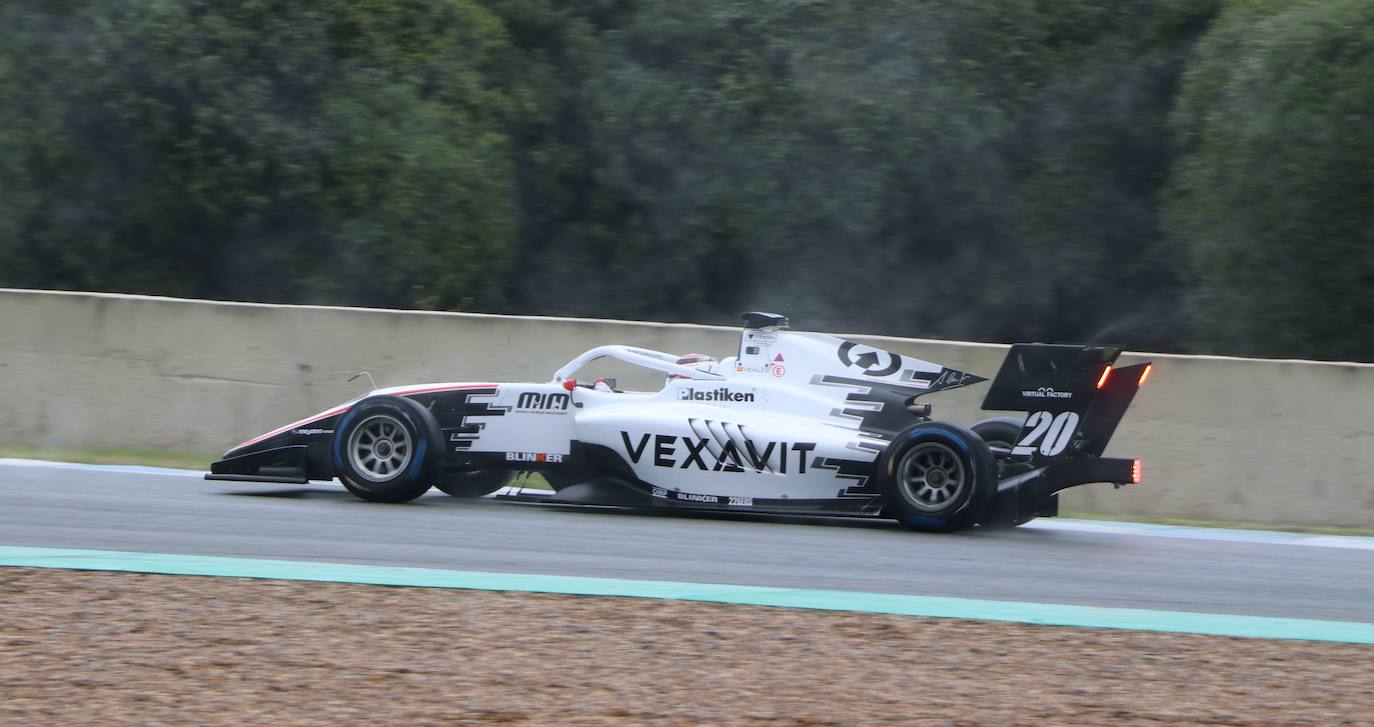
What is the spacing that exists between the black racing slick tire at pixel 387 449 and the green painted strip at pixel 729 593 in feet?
6.70

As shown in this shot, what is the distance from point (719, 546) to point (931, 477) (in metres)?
1.43

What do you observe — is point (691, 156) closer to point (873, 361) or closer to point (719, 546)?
point (873, 361)

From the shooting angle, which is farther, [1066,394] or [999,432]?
[999,432]

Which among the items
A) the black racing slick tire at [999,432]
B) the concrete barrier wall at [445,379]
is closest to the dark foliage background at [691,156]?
the concrete barrier wall at [445,379]

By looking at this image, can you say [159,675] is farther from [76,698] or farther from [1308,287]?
[1308,287]

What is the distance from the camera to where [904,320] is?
19.4 m

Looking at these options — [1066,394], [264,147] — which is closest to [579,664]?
[1066,394]

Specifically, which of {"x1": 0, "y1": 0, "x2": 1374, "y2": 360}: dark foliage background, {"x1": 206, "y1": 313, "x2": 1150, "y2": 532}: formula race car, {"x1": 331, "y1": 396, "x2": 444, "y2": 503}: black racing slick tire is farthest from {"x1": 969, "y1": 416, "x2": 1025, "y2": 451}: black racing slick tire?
{"x1": 0, "y1": 0, "x2": 1374, "y2": 360}: dark foliage background

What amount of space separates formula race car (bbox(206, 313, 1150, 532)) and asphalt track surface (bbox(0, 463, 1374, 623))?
0.65 feet

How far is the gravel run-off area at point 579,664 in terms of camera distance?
17.0ft

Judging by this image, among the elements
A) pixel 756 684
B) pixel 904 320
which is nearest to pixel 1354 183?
pixel 904 320

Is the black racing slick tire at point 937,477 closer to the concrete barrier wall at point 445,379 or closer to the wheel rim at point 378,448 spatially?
the concrete barrier wall at point 445,379

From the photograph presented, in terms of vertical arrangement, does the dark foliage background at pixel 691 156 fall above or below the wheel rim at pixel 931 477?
above

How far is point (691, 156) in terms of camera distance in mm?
19609
